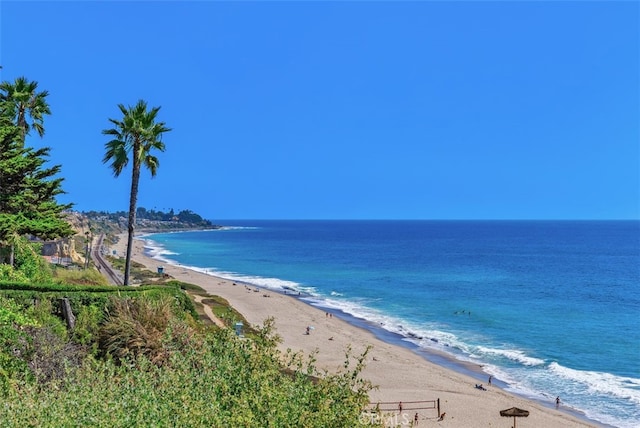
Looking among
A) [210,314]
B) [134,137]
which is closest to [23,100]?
[134,137]

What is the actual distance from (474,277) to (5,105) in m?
79.3

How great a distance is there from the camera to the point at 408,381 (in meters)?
34.6

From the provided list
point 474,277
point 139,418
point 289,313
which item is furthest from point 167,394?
point 474,277

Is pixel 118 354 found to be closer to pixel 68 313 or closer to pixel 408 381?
pixel 68 313

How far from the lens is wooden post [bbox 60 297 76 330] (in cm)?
2114

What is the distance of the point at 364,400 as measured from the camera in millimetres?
10352

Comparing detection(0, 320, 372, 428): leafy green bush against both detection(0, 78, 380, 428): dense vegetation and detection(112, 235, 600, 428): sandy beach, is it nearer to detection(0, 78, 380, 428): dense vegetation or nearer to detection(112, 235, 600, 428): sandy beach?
detection(0, 78, 380, 428): dense vegetation

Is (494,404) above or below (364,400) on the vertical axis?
below


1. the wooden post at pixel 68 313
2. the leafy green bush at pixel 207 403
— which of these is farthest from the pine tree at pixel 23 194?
the leafy green bush at pixel 207 403

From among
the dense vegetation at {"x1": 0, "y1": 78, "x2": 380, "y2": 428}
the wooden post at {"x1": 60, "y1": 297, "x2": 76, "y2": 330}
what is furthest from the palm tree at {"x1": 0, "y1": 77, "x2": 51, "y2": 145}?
the wooden post at {"x1": 60, "y1": 297, "x2": 76, "y2": 330}

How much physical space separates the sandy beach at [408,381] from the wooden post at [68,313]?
1033cm

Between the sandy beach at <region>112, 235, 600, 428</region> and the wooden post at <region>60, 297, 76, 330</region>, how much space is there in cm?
1033

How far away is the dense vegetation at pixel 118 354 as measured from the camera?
370 inches

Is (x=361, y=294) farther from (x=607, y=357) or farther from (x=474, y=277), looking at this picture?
(x=607, y=357)
